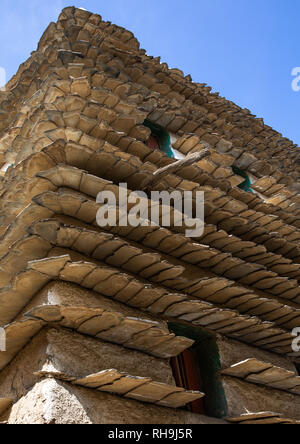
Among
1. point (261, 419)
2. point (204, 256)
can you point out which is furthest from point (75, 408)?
point (204, 256)

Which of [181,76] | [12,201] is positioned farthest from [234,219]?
[181,76]

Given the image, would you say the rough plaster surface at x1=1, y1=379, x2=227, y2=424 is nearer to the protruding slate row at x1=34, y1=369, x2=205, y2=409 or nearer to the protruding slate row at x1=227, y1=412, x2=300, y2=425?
the protruding slate row at x1=34, y1=369, x2=205, y2=409

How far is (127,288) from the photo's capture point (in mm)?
3967

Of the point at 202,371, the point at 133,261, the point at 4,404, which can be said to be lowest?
the point at 4,404

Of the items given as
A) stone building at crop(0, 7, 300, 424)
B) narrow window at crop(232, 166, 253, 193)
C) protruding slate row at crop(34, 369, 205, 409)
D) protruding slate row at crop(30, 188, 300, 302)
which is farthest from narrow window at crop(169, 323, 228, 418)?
narrow window at crop(232, 166, 253, 193)

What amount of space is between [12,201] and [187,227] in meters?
1.68

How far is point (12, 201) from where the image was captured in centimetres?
478

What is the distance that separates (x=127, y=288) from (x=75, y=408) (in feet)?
3.61

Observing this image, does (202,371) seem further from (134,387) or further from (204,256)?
(134,387)

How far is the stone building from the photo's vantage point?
3.41 metres

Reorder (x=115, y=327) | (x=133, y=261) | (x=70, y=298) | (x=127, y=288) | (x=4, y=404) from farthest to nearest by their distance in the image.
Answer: (x=133, y=261) < (x=127, y=288) < (x=70, y=298) < (x=115, y=327) < (x=4, y=404)

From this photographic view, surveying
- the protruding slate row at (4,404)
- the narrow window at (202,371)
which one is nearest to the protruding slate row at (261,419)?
the narrow window at (202,371)

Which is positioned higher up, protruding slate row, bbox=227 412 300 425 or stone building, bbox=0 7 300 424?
stone building, bbox=0 7 300 424

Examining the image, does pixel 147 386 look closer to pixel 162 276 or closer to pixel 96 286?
pixel 96 286
